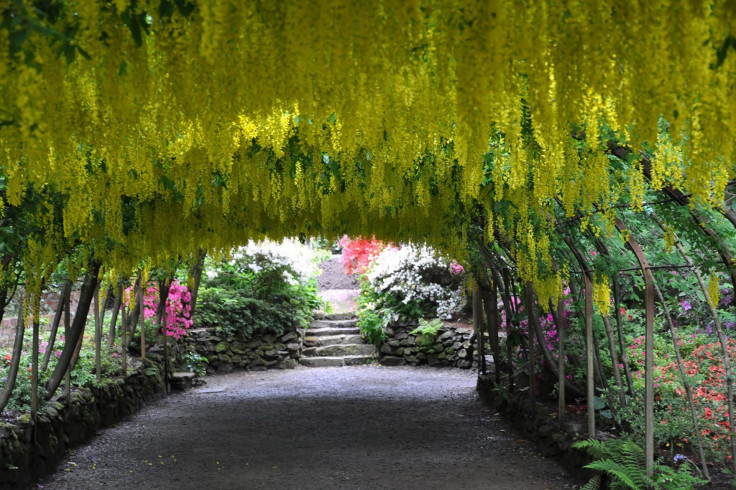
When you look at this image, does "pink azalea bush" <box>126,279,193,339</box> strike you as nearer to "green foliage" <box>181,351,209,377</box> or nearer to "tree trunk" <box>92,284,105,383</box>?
"green foliage" <box>181,351,209,377</box>

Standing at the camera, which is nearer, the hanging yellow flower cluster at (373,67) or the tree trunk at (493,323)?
the hanging yellow flower cluster at (373,67)

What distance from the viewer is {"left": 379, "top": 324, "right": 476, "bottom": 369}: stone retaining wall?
11.5 m

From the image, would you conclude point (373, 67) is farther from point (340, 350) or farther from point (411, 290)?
point (340, 350)

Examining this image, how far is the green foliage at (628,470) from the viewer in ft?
11.4

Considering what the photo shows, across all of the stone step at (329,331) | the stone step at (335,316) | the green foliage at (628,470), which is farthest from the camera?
the stone step at (335,316)

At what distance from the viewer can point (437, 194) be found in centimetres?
586

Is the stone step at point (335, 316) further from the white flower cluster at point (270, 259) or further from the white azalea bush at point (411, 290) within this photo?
the white flower cluster at point (270, 259)

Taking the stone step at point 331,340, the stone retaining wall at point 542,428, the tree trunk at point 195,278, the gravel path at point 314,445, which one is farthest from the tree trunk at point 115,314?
the stone step at point 331,340

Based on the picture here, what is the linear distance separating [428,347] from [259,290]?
10.8 ft

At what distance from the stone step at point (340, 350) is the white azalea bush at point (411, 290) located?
0.70ft

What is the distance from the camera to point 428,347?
39.1ft

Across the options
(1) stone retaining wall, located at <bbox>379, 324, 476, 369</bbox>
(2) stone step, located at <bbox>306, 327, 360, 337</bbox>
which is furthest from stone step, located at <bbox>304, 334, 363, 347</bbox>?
(1) stone retaining wall, located at <bbox>379, 324, 476, 369</bbox>

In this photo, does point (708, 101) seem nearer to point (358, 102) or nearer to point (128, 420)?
point (358, 102)

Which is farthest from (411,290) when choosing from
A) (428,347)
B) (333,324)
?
(333,324)
